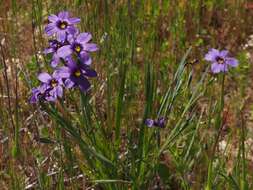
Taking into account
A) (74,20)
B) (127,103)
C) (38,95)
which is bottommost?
(127,103)

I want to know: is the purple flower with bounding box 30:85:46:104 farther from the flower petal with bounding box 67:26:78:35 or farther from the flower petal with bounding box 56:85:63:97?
the flower petal with bounding box 67:26:78:35

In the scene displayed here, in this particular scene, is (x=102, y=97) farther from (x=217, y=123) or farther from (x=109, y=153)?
(x=217, y=123)

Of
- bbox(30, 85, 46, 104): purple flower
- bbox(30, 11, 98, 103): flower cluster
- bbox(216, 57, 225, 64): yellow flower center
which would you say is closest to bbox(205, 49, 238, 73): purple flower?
bbox(216, 57, 225, 64): yellow flower center

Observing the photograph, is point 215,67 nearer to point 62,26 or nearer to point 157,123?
point 157,123

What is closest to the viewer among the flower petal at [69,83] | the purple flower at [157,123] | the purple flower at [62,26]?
the flower petal at [69,83]

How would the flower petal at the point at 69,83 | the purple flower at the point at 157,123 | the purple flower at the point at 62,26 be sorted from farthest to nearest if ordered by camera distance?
the purple flower at the point at 157,123
the purple flower at the point at 62,26
the flower petal at the point at 69,83

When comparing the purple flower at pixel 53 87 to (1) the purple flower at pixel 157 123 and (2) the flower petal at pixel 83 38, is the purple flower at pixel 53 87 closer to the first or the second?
(2) the flower petal at pixel 83 38

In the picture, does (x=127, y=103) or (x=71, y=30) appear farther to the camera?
(x=127, y=103)

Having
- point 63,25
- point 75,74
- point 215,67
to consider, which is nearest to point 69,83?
point 75,74

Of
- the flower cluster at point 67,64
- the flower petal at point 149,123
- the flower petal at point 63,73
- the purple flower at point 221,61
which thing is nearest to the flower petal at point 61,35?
the flower cluster at point 67,64
